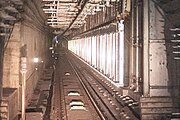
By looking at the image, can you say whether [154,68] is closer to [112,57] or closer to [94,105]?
[94,105]

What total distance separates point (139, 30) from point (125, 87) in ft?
8.68

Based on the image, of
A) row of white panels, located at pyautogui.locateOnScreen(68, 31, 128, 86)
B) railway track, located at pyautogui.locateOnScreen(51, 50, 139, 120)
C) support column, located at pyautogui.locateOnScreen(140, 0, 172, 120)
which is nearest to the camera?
support column, located at pyautogui.locateOnScreen(140, 0, 172, 120)

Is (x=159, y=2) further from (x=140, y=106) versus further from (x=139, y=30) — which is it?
(x=140, y=106)

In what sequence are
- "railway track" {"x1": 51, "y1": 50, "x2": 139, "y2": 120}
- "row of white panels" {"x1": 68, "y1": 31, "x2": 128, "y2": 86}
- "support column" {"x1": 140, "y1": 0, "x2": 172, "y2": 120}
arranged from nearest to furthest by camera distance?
"support column" {"x1": 140, "y1": 0, "x2": 172, "y2": 120}
"railway track" {"x1": 51, "y1": 50, "x2": 139, "y2": 120}
"row of white panels" {"x1": 68, "y1": 31, "x2": 128, "y2": 86}

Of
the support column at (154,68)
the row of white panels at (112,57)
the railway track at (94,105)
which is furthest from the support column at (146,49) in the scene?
the row of white panels at (112,57)

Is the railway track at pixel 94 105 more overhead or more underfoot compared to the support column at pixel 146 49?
more underfoot

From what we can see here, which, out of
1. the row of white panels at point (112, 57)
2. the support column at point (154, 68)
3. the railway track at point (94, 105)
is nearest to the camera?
the support column at point (154, 68)

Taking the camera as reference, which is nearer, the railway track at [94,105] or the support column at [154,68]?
the support column at [154,68]

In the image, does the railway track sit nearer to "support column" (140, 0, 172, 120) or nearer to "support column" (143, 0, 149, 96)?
"support column" (140, 0, 172, 120)

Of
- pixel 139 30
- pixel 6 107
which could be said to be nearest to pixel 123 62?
pixel 139 30

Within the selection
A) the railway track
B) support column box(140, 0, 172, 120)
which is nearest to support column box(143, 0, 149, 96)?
support column box(140, 0, 172, 120)

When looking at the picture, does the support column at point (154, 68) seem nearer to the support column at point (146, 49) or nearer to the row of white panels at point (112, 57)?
the support column at point (146, 49)

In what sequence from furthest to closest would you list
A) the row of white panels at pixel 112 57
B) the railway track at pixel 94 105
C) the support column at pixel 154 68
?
the row of white panels at pixel 112 57 → the railway track at pixel 94 105 → the support column at pixel 154 68

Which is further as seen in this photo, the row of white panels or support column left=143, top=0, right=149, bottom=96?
the row of white panels
